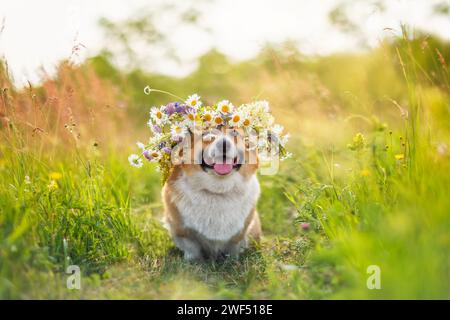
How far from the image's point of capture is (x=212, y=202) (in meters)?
3.46

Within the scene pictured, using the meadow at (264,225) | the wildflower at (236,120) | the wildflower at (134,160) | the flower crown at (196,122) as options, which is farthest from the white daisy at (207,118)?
the wildflower at (134,160)

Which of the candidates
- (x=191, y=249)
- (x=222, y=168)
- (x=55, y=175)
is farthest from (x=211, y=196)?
(x=55, y=175)

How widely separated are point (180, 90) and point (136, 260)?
982 centimetres

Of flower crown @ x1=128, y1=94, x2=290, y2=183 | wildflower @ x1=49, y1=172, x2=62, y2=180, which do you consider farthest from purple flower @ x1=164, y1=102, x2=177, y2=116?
wildflower @ x1=49, y1=172, x2=62, y2=180

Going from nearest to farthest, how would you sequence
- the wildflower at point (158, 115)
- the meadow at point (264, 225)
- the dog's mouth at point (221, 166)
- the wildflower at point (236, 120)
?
1. the meadow at point (264, 225)
2. the dog's mouth at point (221, 166)
3. the wildflower at point (236, 120)
4. the wildflower at point (158, 115)

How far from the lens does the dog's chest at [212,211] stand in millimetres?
3453

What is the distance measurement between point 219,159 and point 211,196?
319mm

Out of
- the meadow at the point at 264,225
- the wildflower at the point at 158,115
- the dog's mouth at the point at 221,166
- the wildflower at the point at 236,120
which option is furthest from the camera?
the wildflower at the point at 158,115

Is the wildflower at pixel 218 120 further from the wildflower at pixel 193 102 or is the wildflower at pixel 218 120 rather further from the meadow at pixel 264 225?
the meadow at pixel 264 225

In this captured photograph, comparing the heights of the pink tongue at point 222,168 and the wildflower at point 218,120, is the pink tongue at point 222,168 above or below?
below

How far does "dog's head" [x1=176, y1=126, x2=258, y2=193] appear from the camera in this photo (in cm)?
327

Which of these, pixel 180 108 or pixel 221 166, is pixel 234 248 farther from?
pixel 180 108
